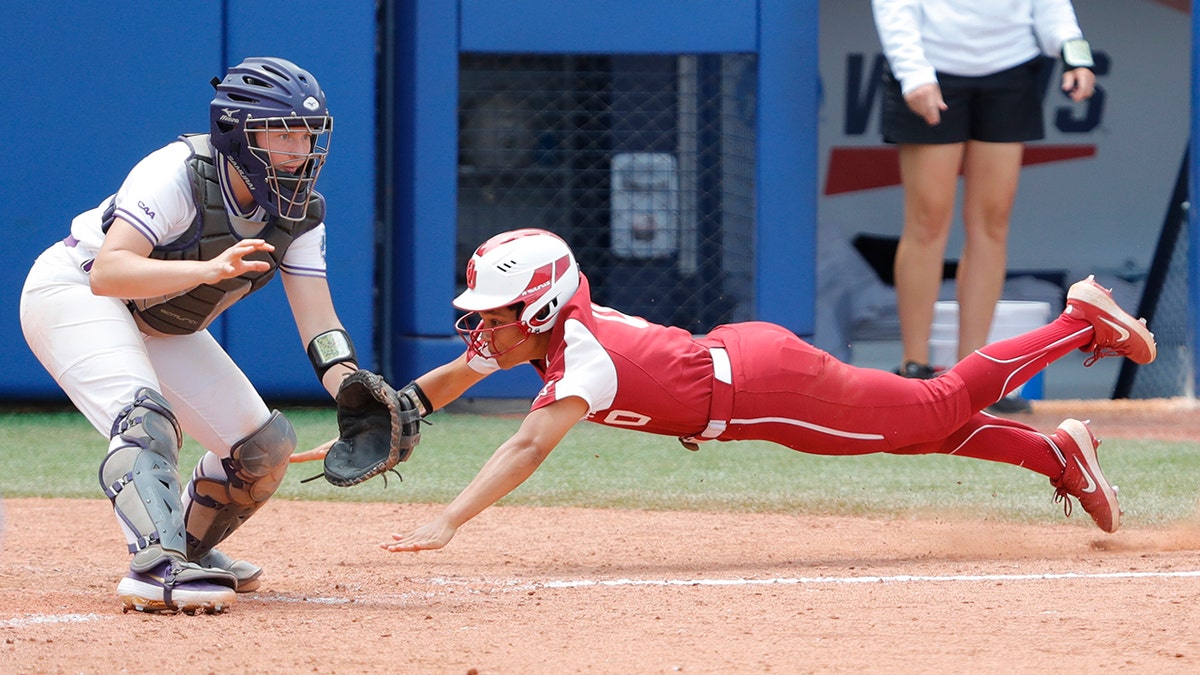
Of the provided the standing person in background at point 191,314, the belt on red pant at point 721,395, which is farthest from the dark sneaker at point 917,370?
the standing person in background at point 191,314

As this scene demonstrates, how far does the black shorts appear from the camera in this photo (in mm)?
7016

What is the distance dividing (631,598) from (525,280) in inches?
34.0

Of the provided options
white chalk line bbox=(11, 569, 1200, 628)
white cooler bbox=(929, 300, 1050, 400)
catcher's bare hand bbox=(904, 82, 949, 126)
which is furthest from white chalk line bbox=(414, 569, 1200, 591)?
→ white cooler bbox=(929, 300, 1050, 400)

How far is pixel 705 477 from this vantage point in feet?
19.4

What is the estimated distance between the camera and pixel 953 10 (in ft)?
23.0

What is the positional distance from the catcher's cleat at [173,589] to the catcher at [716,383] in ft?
1.43

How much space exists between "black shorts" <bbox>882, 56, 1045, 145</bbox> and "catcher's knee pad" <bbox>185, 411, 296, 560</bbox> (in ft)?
12.9

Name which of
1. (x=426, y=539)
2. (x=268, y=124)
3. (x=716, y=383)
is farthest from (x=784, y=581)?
(x=268, y=124)

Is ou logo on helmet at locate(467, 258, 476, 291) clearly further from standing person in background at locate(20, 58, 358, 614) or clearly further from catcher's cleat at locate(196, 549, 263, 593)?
catcher's cleat at locate(196, 549, 263, 593)

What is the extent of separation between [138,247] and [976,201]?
15.1 ft

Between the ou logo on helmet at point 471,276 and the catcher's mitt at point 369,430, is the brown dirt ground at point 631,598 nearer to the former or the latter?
the catcher's mitt at point 369,430

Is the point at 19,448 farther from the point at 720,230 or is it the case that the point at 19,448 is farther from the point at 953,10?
the point at 953,10

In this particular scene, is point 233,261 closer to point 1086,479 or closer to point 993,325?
point 1086,479

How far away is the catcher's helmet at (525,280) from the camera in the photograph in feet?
13.1
